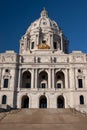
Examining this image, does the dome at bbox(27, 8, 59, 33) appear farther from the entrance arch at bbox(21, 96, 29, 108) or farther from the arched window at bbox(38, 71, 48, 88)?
the entrance arch at bbox(21, 96, 29, 108)

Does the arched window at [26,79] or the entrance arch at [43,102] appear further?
the arched window at [26,79]

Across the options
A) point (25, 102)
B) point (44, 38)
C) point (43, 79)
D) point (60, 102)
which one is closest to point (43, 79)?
point (43, 79)

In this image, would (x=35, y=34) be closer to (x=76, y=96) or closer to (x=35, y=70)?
(x=35, y=70)

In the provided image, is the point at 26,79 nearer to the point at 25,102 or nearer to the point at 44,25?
the point at 25,102

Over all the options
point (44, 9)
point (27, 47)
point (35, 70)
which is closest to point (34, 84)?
point (35, 70)

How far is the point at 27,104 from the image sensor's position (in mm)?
67812

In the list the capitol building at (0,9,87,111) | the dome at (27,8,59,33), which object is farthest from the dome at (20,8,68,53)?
the capitol building at (0,9,87,111)

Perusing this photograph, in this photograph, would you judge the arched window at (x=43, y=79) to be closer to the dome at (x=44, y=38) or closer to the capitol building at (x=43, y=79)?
the capitol building at (x=43, y=79)

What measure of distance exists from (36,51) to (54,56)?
8348mm

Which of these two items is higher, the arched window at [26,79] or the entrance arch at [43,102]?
the arched window at [26,79]

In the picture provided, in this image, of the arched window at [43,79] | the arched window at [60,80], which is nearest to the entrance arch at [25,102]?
the arched window at [43,79]

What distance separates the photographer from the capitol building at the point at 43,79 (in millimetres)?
63906

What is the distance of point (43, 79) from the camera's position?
71062mm

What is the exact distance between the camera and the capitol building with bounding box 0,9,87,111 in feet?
210
